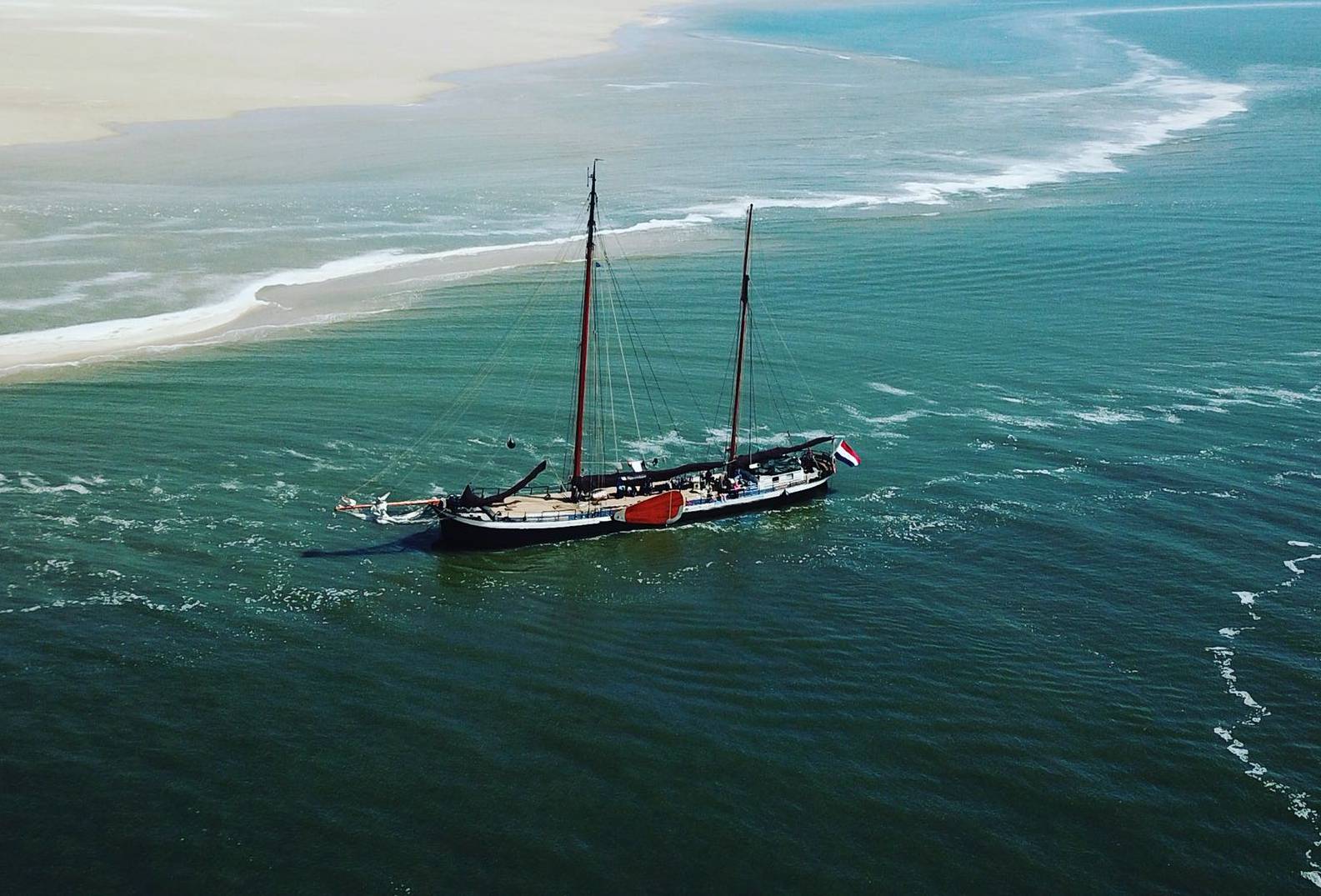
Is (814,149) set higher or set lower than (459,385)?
higher

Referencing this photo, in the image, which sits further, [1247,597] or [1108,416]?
[1108,416]

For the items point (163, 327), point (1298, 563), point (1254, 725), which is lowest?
point (1254, 725)

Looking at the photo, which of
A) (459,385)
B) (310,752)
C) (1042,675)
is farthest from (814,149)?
(310,752)

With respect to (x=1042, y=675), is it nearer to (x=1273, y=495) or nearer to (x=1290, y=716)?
(x=1290, y=716)

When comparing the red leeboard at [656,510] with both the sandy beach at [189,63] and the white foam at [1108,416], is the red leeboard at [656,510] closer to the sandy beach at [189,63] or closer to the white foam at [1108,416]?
the white foam at [1108,416]

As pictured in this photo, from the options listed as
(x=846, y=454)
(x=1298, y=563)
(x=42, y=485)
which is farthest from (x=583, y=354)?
(x=1298, y=563)

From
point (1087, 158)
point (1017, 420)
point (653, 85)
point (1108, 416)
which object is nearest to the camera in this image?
point (1017, 420)

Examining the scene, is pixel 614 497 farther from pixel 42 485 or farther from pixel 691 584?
pixel 42 485
